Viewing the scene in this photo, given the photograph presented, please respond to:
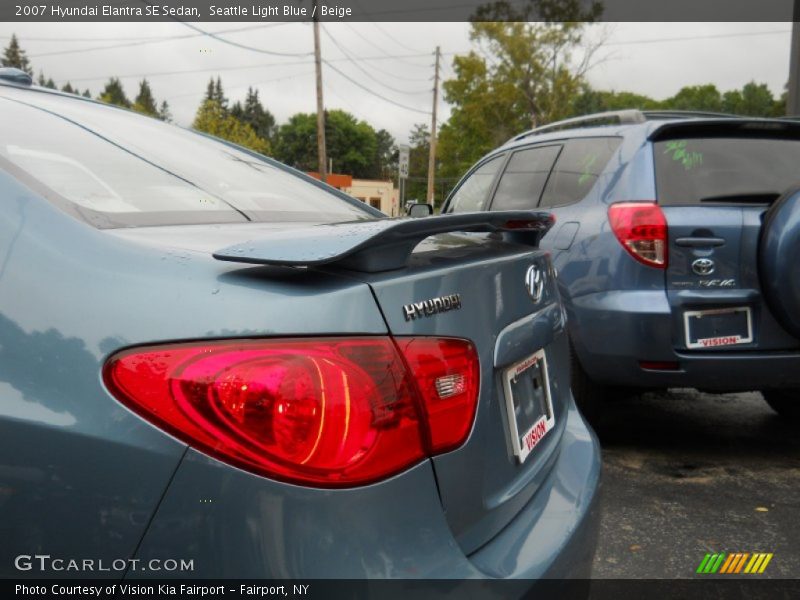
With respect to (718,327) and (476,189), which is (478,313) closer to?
(718,327)

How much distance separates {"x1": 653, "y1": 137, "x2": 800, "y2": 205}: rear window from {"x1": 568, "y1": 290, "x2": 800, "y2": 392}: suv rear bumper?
530mm

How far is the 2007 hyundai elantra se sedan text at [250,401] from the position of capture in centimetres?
104

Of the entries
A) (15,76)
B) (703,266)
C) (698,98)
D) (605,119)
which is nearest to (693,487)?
(703,266)

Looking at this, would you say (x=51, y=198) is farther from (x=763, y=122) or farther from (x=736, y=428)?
(x=736, y=428)

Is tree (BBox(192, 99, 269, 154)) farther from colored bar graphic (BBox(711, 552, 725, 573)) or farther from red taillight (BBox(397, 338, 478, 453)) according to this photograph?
red taillight (BBox(397, 338, 478, 453))

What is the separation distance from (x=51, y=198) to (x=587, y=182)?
2988 mm

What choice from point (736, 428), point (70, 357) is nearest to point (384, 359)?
point (70, 357)

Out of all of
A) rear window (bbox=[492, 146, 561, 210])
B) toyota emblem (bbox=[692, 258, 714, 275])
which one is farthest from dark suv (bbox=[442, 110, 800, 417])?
rear window (bbox=[492, 146, 561, 210])

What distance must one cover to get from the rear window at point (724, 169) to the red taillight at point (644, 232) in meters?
0.11

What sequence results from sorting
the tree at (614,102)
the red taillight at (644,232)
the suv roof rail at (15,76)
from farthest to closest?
1. the tree at (614,102)
2. the red taillight at (644,232)
3. the suv roof rail at (15,76)

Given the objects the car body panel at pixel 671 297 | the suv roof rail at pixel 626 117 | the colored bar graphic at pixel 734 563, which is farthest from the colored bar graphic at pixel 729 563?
the suv roof rail at pixel 626 117

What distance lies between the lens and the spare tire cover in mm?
3184

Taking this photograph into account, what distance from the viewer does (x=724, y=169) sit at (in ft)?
11.5

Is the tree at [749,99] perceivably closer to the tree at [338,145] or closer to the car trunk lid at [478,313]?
the tree at [338,145]
